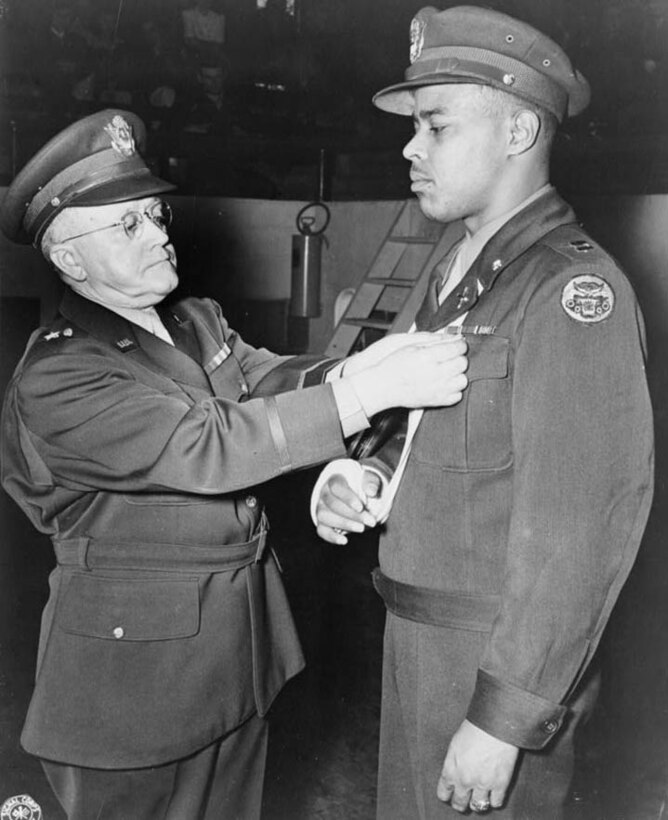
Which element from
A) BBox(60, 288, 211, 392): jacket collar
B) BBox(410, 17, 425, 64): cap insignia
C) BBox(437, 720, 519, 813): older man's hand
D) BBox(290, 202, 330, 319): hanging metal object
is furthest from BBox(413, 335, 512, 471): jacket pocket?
BBox(290, 202, 330, 319): hanging metal object

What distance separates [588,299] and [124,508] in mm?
1123

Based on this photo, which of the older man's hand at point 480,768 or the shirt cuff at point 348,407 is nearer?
the older man's hand at point 480,768

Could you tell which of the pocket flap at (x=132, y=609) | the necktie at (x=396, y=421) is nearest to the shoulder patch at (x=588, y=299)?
the necktie at (x=396, y=421)

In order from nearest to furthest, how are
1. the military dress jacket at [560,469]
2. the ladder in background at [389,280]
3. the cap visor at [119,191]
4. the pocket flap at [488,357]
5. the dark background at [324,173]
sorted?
the military dress jacket at [560,469]
the pocket flap at [488,357]
the cap visor at [119,191]
the dark background at [324,173]
the ladder in background at [389,280]

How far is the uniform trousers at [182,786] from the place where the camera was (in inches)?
78.8

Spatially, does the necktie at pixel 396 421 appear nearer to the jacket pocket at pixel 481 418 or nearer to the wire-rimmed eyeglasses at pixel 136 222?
the jacket pocket at pixel 481 418

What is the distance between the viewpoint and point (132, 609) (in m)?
1.98

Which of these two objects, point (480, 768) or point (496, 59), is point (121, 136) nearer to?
point (496, 59)

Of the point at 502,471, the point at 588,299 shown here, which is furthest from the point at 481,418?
the point at 588,299

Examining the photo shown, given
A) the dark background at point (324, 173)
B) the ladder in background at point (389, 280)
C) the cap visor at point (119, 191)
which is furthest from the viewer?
the ladder in background at point (389, 280)

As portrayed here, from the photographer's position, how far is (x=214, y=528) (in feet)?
6.69

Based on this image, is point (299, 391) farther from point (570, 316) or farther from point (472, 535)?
point (570, 316)

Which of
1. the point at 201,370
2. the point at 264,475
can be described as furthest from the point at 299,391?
the point at 201,370

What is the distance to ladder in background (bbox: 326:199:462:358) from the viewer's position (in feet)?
20.3
